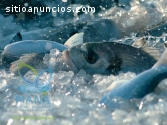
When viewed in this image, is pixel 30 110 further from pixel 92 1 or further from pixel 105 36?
pixel 92 1

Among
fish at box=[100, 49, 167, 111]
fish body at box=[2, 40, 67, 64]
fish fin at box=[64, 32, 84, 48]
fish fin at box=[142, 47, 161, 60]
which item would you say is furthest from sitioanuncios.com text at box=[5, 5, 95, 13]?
fish at box=[100, 49, 167, 111]

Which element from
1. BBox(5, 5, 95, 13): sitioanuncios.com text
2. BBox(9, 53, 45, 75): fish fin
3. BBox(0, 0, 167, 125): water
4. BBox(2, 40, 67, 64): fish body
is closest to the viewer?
BBox(0, 0, 167, 125): water

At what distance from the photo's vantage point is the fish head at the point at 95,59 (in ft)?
11.3

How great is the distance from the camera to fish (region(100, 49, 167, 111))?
2594mm

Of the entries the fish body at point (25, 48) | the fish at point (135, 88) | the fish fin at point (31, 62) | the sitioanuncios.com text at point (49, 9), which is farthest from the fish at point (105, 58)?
the sitioanuncios.com text at point (49, 9)

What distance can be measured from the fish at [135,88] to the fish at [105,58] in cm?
68

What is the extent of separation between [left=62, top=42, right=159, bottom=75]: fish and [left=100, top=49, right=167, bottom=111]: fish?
Result: 0.68 meters

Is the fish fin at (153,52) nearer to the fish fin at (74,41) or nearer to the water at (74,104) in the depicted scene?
the water at (74,104)

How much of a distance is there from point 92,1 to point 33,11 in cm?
116

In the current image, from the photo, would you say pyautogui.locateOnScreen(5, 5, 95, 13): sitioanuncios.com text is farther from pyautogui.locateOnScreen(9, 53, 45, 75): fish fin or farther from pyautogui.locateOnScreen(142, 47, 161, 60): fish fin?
pyautogui.locateOnScreen(142, 47, 161, 60): fish fin

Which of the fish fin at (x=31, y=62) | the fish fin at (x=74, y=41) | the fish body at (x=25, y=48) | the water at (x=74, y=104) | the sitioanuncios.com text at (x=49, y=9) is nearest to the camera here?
the water at (x=74, y=104)

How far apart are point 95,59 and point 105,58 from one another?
85 millimetres

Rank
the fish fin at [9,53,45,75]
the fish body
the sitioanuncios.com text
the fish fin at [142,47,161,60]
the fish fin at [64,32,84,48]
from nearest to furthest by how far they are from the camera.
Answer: the fish fin at [142,47,161,60] → the fish fin at [9,53,45,75] → the fish body → the fish fin at [64,32,84,48] → the sitioanuncios.com text

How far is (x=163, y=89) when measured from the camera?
2.77 m
